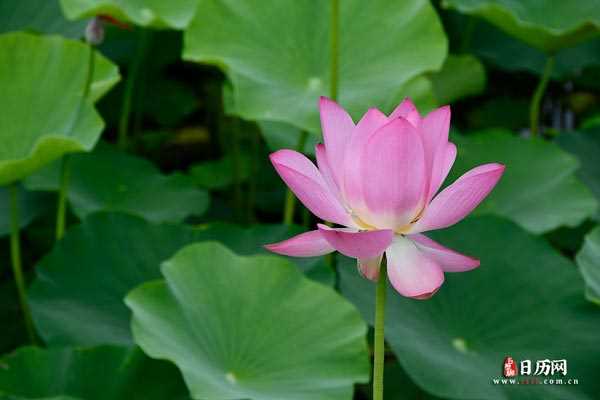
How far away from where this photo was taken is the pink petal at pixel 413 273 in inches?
20.6

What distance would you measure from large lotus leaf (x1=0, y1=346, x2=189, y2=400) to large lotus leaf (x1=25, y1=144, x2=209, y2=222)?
0.51 meters

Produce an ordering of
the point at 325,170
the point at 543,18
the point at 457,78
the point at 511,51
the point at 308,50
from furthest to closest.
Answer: the point at 511,51 → the point at 457,78 → the point at 543,18 → the point at 308,50 → the point at 325,170

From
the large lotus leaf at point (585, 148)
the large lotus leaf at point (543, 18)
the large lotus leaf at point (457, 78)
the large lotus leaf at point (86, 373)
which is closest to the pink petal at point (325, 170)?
the large lotus leaf at point (86, 373)

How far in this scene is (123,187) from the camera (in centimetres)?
171

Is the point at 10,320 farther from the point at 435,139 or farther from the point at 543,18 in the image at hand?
the point at 435,139

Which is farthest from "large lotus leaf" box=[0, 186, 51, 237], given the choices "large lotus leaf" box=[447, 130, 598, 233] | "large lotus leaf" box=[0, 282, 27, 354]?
"large lotus leaf" box=[447, 130, 598, 233]

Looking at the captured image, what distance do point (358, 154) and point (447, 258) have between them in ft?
0.27

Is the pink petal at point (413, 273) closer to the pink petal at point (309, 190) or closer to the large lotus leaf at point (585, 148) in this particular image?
the pink petal at point (309, 190)

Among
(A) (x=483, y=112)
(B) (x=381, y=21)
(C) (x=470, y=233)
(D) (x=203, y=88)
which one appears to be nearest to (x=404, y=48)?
(B) (x=381, y=21)

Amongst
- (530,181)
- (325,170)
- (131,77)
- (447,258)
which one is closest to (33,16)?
(131,77)

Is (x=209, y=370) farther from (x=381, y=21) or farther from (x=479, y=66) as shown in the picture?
(x=479, y=66)

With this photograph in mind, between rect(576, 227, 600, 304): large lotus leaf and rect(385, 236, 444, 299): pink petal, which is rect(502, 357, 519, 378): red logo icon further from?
rect(385, 236, 444, 299): pink petal

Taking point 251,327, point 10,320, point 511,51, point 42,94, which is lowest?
point 10,320

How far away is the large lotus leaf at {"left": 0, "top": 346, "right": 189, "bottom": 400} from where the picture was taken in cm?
114
